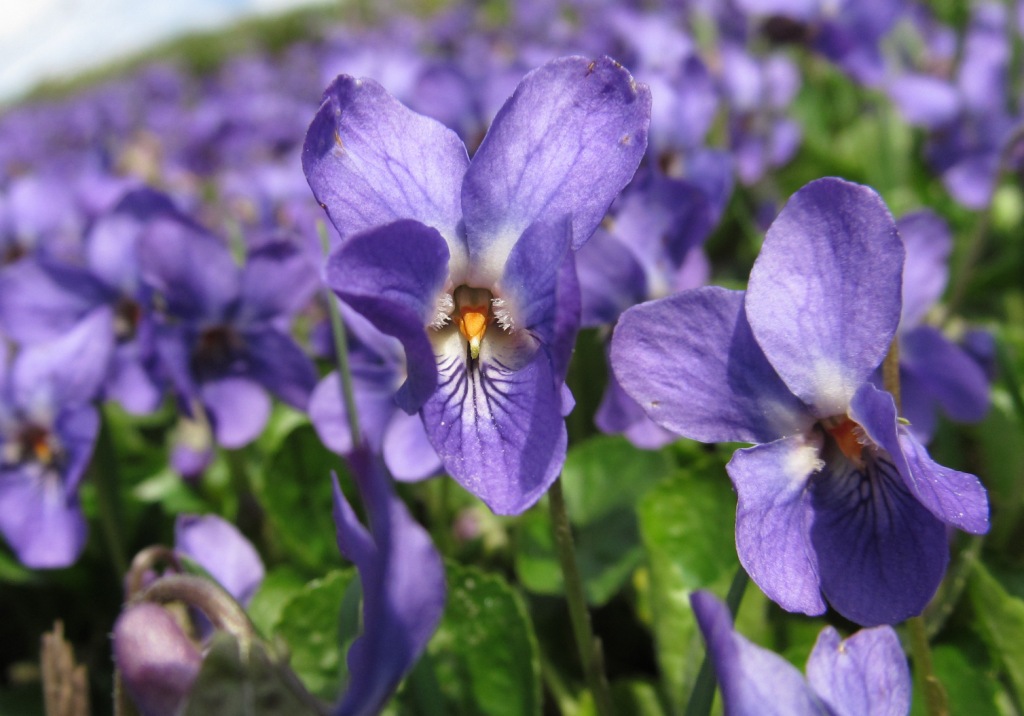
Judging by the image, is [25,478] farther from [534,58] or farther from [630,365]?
[534,58]

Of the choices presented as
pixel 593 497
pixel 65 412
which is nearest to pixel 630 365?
pixel 593 497

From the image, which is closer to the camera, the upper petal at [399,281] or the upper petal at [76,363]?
the upper petal at [399,281]

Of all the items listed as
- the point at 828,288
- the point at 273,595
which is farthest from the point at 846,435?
the point at 273,595

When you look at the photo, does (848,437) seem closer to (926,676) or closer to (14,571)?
(926,676)

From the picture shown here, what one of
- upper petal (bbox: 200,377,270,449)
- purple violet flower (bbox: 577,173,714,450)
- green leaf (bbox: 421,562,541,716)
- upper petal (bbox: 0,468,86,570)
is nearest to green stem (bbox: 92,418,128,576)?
upper petal (bbox: 0,468,86,570)

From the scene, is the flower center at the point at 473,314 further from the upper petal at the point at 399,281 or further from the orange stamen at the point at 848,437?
the orange stamen at the point at 848,437

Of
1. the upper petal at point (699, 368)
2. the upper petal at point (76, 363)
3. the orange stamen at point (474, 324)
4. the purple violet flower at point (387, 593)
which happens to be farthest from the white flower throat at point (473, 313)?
the upper petal at point (76, 363)
